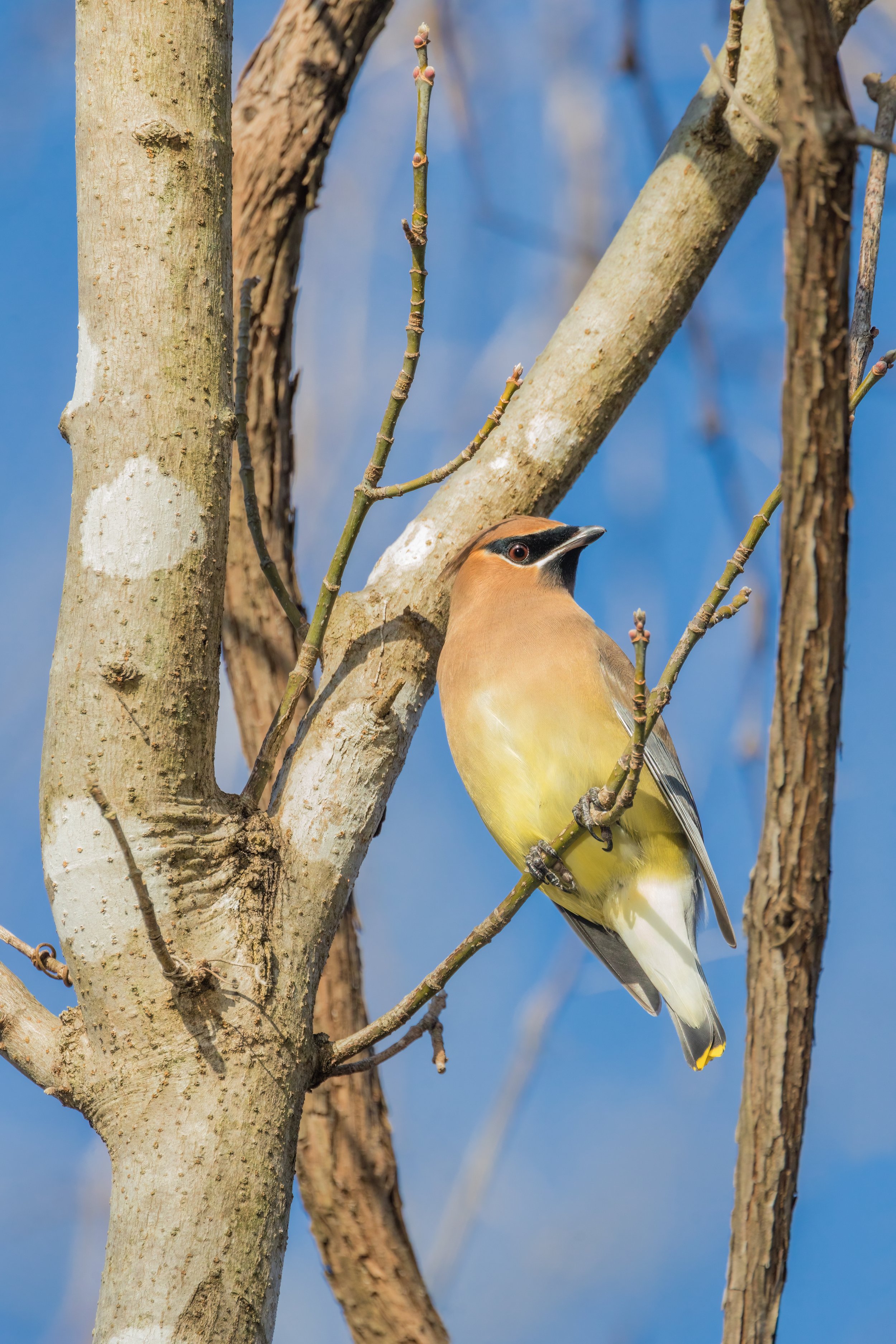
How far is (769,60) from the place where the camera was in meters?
3.50

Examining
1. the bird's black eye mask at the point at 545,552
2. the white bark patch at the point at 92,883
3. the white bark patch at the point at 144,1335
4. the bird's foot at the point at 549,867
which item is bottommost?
the white bark patch at the point at 144,1335

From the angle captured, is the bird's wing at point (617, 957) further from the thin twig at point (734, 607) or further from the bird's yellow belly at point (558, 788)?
the thin twig at point (734, 607)

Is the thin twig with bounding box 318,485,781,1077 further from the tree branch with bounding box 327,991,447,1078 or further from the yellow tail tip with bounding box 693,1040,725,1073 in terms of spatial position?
the yellow tail tip with bounding box 693,1040,725,1073

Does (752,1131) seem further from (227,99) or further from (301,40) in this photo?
(301,40)

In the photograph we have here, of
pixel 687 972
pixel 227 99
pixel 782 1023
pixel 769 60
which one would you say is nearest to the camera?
pixel 782 1023

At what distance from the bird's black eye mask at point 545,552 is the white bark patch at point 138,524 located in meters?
1.22

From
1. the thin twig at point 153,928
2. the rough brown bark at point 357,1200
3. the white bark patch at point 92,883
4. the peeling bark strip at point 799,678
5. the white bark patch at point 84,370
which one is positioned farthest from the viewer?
the rough brown bark at point 357,1200

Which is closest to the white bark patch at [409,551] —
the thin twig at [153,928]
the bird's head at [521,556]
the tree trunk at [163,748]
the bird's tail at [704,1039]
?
the bird's head at [521,556]

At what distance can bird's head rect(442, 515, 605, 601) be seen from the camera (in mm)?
3553

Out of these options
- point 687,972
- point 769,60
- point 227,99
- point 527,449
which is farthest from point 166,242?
point 687,972

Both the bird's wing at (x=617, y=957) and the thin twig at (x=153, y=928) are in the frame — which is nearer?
the thin twig at (x=153, y=928)

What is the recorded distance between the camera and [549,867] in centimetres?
351

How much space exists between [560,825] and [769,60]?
2.19 meters

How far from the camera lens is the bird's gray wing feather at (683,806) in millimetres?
3559
